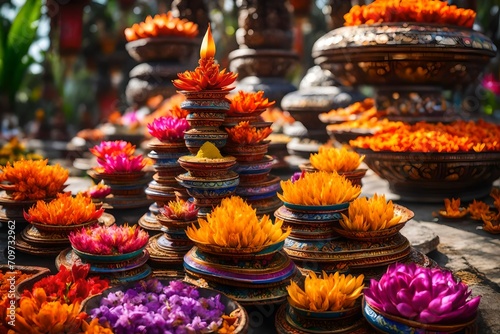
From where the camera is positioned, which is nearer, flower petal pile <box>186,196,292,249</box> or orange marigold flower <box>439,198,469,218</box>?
flower petal pile <box>186,196,292,249</box>

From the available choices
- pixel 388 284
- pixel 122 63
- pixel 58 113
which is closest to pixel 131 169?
pixel 388 284

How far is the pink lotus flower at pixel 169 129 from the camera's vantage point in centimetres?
336

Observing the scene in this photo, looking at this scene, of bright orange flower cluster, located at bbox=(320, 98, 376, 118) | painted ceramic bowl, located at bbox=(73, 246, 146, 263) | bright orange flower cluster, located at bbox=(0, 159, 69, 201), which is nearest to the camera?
painted ceramic bowl, located at bbox=(73, 246, 146, 263)

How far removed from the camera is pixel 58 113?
13.2m

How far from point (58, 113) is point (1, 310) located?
39.2 feet

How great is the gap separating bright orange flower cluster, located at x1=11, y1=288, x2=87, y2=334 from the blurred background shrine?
15.5ft

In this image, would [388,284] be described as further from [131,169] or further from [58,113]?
[58,113]

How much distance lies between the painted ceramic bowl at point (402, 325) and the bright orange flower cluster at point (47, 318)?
1082 mm

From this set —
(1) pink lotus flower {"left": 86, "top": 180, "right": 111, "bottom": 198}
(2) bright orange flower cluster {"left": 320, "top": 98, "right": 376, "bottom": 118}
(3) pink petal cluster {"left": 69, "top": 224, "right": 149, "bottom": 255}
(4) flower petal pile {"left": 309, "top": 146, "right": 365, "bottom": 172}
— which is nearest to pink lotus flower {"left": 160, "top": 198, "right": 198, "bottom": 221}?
(3) pink petal cluster {"left": 69, "top": 224, "right": 149, "bottom": 255}

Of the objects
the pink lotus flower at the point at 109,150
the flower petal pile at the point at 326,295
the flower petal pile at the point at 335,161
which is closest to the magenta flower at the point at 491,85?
the flower petal pile at the point at 335,161

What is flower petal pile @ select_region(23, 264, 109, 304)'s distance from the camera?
84.6 inches

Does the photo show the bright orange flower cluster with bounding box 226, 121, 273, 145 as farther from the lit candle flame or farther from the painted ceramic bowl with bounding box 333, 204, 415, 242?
the painted ceramic bowl with bounding box 333, 204, 415, 242

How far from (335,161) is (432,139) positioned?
1.20 meters

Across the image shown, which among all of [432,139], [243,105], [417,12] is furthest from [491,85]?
[243,105]
